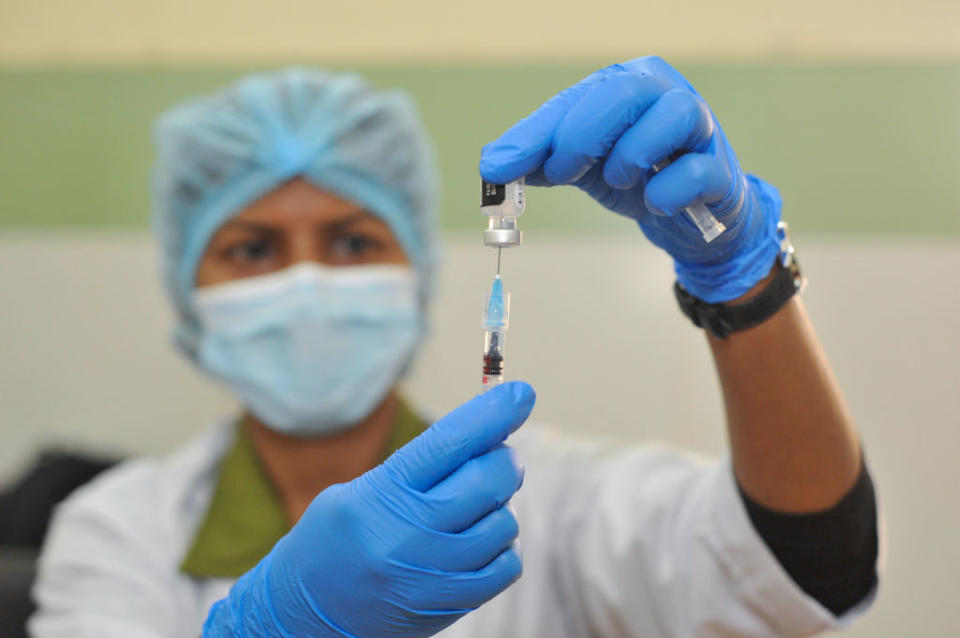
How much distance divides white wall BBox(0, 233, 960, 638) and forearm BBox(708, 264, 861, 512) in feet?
2.38

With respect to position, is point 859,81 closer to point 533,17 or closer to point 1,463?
point 533,17

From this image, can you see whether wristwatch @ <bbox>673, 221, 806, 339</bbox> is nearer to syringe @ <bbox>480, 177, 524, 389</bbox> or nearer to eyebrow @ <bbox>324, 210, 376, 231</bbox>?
syringe @ <bbox>480, 177, 524, 389</bbox>

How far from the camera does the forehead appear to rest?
1133mm

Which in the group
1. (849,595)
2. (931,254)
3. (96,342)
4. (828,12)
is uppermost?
(828,12)

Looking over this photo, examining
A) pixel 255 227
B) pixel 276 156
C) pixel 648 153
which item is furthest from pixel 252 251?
pixel 648 153

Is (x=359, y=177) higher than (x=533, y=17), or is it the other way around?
(x=533, y=17)

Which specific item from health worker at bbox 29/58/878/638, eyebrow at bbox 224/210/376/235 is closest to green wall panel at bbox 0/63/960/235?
health worker at bbox 29/58/878/638

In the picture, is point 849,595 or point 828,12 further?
point 828,12

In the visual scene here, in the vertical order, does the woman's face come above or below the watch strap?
above

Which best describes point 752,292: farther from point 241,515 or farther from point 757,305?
Result: point 241,515

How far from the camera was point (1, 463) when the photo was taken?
1.83m

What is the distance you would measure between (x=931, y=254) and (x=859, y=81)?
1.18 feet

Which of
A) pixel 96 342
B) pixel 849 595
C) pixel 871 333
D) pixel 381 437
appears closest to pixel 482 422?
pixel 849 595

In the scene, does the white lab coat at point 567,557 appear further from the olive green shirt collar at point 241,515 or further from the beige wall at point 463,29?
the beige wall at point 463,29
